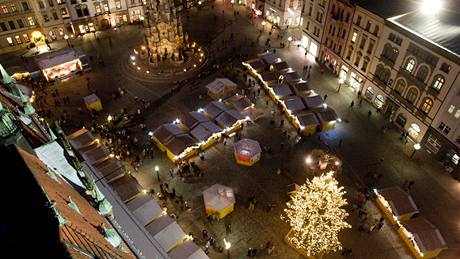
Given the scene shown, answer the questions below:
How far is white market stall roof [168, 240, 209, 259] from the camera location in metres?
29.2

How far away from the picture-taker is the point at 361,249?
33.3 metres

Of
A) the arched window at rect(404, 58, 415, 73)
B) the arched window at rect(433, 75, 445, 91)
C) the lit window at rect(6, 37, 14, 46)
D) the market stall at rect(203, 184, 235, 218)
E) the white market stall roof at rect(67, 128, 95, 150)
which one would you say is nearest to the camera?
the market stall at rect(203, 184, 235, 218)

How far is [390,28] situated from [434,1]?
9454mm

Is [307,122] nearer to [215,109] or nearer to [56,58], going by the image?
[215,109]

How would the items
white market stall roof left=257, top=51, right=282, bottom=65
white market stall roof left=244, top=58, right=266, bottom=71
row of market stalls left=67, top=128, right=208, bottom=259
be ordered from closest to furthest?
row of market stalls left=67, top=128, right=208, bottom=259
white market stall roof left=244, top=58, right=266, bottom=71
white market stall roof left=257, top=51, right=282, bottom=65

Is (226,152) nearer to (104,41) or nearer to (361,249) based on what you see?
(361,249)

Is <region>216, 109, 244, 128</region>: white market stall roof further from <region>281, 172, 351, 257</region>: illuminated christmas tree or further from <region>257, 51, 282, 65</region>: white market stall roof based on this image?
<region>281, 172, 351, 257</region>: illuminated christmas tree

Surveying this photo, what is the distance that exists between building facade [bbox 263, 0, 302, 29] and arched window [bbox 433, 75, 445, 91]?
33431 millimetres

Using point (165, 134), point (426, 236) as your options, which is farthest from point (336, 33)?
point (426, 236)

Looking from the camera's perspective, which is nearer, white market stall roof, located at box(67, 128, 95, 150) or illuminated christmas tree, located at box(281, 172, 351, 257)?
illuminated christmas tree, located at box(281, 172, 351, 257)

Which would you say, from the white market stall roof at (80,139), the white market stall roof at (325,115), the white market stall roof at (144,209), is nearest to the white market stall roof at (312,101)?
the white market stall roof at (325,115)

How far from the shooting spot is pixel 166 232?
30.9m

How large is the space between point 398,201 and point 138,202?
25.7 m

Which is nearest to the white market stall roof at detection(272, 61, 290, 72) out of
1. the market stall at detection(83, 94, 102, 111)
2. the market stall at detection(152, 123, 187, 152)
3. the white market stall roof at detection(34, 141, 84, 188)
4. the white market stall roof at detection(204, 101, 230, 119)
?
the white market stall roof at detection(204, 101, 230, 119)
